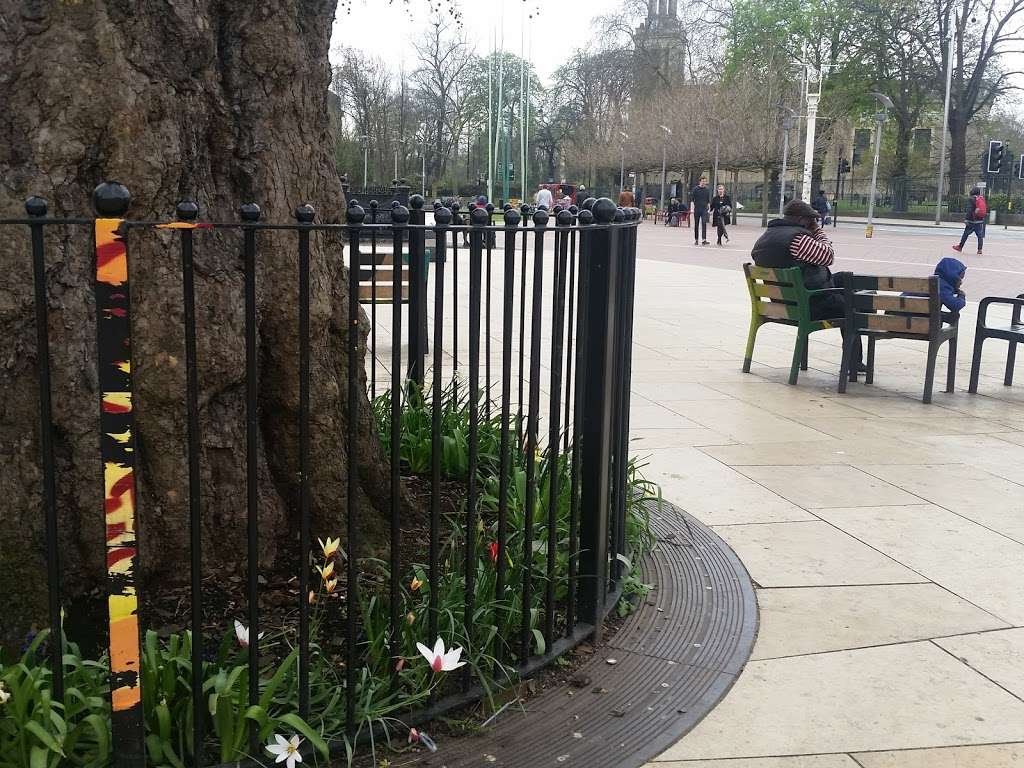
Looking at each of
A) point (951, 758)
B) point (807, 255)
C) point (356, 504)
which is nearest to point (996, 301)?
point (807, 255)

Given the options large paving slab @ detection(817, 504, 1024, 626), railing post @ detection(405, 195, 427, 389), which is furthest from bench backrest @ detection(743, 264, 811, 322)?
railing post @ detection(405, 195, 427, 389)

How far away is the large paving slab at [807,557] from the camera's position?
4031 millimetres

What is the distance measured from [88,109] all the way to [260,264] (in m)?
0.74

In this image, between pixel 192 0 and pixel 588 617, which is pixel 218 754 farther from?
pixel 192 0

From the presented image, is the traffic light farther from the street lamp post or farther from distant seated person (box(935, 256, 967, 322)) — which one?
distant seated person (box(935, 256, 967, 322))

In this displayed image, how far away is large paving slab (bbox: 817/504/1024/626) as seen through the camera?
3.90 metres

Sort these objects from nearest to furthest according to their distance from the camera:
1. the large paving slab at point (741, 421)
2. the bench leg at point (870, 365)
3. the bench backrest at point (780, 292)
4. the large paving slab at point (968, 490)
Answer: the large paving slab at point (968, 490) → the large paving slab at point (741, 421) → the bench backrest at point (780, 292) → the bench leg at point (870, 365)

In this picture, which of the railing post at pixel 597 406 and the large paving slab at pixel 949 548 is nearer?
the railing post at pixel 597 406

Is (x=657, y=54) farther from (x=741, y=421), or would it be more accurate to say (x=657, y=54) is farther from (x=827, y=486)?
(x=827, y=486)

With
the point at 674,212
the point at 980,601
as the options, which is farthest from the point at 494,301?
the point at 674,212

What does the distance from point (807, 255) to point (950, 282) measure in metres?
1.07

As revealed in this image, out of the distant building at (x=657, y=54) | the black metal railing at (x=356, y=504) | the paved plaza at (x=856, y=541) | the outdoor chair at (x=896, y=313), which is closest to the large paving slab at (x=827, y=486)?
the paved plaza at (x=856, y=541)

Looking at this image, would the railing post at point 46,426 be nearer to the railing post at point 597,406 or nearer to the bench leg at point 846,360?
the railing post at point 597,406

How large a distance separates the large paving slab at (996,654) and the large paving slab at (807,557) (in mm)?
513
